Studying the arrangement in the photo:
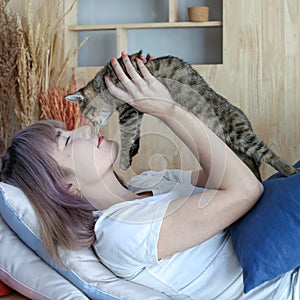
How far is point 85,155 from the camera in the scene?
4.82ft

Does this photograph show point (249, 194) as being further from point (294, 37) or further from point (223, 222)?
point (294, 37)

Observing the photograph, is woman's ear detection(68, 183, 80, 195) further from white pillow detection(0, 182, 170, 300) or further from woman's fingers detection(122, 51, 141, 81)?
woman's fingers detection(122, 51, 141, 81)

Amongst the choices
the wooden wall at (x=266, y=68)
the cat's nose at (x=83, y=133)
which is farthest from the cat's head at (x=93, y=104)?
the wooden wall at (x=266, y=68)

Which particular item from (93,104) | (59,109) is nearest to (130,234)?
(93,104)

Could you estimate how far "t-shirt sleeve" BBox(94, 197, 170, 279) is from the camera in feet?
4.31

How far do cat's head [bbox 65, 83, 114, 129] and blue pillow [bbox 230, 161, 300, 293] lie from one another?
76cm

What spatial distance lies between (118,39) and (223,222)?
5.73 ft

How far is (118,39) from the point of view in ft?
9.55

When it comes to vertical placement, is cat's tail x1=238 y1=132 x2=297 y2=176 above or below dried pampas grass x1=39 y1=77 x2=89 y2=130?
below

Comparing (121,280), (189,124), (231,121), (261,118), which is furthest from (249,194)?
(261,118)

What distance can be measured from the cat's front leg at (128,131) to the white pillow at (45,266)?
1.72 ft

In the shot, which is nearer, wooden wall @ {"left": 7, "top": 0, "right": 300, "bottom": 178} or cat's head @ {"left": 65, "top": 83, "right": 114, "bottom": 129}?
cat's head @ {"left": 65, "top": 83, "right": 114, "bottom": 129}

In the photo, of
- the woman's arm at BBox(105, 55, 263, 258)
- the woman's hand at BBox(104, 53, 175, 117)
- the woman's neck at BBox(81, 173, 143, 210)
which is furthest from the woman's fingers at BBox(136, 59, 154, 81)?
the woman's neck at BBox(81, 173, 143, 210)

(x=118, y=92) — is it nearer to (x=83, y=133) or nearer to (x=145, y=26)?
(x=83, y=133)
